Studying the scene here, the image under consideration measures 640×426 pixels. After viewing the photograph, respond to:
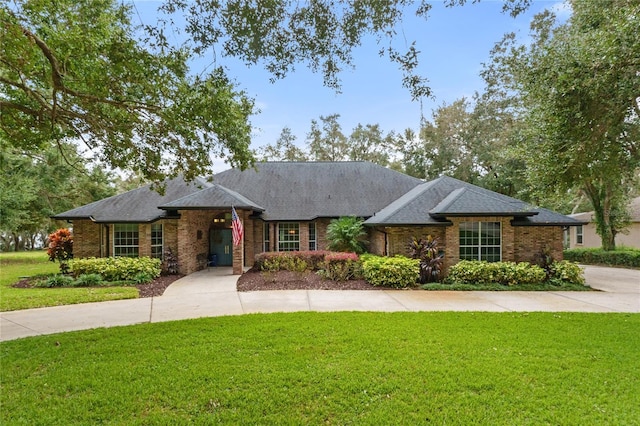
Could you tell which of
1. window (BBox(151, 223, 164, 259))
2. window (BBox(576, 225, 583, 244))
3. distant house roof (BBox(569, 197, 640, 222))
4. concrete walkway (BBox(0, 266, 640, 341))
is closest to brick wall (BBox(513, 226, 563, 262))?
concrete walkway (BBox(0, 266, 640, 341))

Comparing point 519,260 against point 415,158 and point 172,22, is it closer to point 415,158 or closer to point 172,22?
point 172,22

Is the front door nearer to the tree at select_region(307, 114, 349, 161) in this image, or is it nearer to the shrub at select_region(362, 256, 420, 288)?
the shrub at select_region(362, 256, 420, 288)

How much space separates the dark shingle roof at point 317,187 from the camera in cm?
1628

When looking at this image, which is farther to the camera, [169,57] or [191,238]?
[191,238]

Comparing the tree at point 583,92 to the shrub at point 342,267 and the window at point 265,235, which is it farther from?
the window at point 265,235

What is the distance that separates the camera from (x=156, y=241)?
13711 mm

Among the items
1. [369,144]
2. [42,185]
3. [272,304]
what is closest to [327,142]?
[369,144]

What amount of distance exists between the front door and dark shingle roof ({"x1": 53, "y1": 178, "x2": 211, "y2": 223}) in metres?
2.44

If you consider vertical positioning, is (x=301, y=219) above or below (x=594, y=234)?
above

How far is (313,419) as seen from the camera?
3.49 meters

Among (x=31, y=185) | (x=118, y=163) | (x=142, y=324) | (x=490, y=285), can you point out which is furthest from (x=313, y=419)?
(x=31, y=185)

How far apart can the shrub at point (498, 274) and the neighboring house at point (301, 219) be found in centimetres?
75

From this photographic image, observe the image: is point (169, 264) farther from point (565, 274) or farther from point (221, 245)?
point (565, 274)

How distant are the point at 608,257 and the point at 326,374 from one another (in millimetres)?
21910
